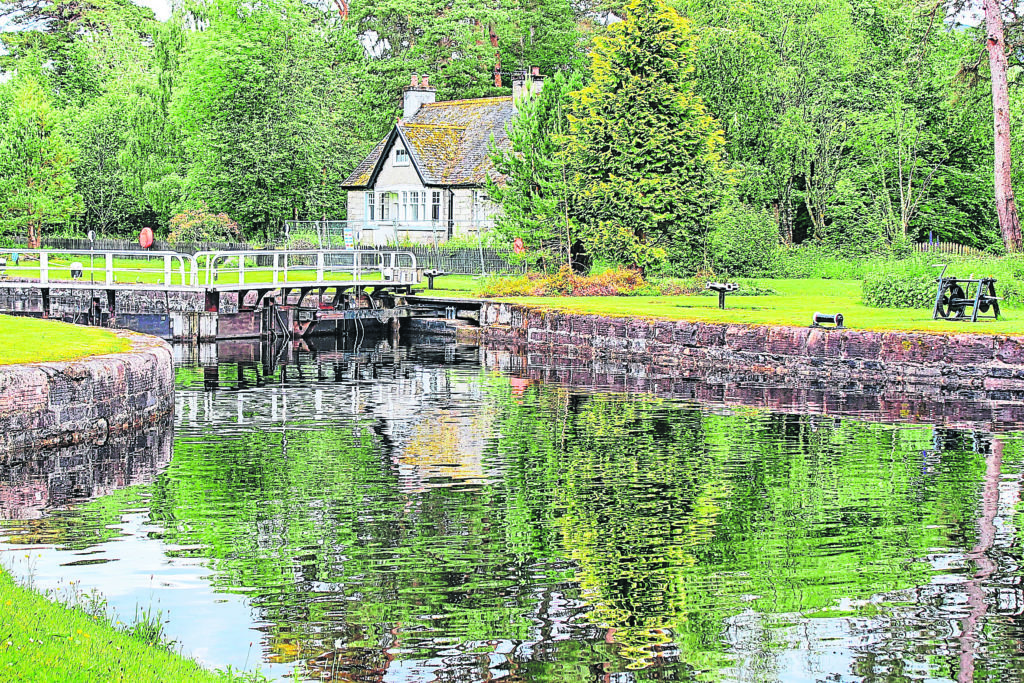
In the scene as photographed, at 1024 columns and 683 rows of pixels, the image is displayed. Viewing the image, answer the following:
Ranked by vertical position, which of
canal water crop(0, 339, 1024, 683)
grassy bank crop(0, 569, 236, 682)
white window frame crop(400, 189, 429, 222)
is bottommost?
canal water crop(0, 339, 1024, 683)

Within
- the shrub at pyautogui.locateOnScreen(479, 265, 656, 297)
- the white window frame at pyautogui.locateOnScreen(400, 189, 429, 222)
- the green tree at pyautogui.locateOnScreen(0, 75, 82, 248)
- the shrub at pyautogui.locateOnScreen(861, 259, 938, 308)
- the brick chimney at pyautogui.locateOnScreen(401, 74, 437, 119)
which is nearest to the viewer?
the shrub at pyautogui.locateOnScreen(861, 259, 938, 308)

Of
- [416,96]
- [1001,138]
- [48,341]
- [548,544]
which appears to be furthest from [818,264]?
[548,544]

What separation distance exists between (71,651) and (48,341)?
14571mm

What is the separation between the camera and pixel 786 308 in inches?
1403

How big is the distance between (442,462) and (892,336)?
43.3ft

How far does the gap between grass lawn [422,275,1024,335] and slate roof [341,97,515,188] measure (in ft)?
55.9

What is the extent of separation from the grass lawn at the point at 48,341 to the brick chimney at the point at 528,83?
2538cm

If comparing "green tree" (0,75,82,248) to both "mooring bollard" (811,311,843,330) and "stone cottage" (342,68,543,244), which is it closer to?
"stone cottage" (342,68,543,244)

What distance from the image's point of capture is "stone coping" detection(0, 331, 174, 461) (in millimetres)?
17594

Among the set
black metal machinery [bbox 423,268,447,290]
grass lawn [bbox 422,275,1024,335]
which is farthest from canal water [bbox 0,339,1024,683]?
black metal machinery [bbox 423,268,447,290]

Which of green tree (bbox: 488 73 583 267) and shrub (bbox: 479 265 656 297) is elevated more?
green tree (bbox: 488 73 583 267)

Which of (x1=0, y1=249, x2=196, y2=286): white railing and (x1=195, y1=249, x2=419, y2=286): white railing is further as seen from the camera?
(x1=195, y1=249, x2=419, y2=286): white railing

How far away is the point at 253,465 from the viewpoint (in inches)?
714

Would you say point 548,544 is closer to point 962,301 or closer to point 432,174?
point 962,301
